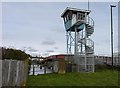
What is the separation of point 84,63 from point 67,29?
24.6ft

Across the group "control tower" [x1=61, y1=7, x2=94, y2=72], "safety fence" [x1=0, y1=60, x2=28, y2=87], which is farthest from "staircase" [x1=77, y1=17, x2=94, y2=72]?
"safety fence" [x1=0, y1=60, x2=28, y2=87]

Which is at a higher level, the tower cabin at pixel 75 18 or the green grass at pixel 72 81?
the tower cabin at pixel 75 18

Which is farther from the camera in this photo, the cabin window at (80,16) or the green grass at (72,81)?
the cabin window at (80,16)

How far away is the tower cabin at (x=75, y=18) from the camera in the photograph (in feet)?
131


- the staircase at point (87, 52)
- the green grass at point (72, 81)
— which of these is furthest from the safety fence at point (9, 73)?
the staircase at point (87, 52)

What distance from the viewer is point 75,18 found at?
4025 cm

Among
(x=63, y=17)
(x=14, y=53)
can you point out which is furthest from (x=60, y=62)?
(x=14, y=53)

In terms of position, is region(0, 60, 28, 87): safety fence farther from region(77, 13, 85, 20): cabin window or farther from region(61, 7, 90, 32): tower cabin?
region(77, 13, 85, 20): cabin window

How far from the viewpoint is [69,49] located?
141 ft

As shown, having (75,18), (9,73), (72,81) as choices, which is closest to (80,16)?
(75,18)

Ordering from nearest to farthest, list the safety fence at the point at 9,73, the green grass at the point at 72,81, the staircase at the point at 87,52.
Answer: the safety fence at the point at 9,73
the green grass at the point at 72,81
the staircase at the point at 87,52

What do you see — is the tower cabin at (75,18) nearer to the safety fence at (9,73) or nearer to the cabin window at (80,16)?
the cabin window at (80,16)

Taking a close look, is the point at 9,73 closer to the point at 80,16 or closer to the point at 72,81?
the point at 72,81

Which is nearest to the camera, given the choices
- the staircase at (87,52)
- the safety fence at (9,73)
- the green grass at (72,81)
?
the safety fence at (9,73)
